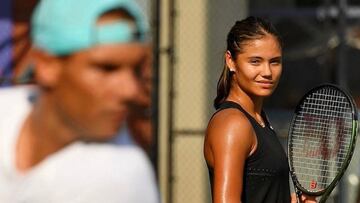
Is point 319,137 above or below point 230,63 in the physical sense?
below

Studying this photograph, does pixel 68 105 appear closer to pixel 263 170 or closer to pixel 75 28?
pixel 75 28

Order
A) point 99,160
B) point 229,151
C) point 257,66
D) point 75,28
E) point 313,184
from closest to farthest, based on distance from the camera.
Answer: point 229,151, point 257,66, point 313,184, point 75,28, point 99,160

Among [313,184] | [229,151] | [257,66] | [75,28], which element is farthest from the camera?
[75,28]

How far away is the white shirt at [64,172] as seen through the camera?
568 centimetres

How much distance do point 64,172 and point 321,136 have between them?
250cm

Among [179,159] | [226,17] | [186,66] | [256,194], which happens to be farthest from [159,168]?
[256,194]

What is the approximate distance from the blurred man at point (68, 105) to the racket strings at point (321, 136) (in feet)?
7.53

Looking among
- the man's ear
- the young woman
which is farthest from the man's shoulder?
the young woman

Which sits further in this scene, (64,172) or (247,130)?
(64,172)

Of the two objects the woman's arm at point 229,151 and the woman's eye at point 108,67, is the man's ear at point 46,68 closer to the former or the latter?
the woman's eye at point 108,67

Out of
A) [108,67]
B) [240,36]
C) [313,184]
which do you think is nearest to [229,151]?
[240,36]

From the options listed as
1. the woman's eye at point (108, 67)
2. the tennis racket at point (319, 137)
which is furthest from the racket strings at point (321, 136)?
the woman's eye at point (108, 67)

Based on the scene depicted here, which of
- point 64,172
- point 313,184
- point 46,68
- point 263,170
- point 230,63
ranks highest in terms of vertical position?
point 230,63

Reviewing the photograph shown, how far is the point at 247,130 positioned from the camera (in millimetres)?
2896
